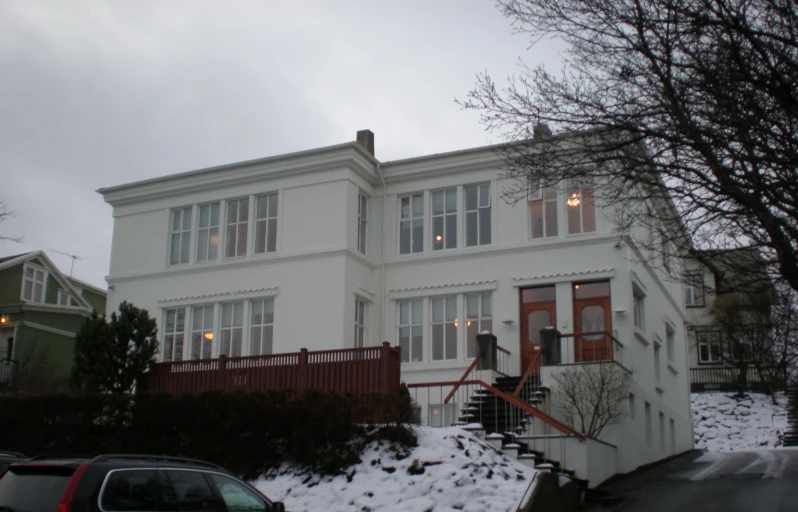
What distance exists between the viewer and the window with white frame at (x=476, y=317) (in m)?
24.8

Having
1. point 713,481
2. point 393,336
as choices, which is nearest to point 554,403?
point 713,481

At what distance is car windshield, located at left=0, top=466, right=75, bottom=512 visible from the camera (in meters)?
8.34

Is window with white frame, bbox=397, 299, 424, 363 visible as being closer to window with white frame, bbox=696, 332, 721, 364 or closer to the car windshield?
the car windshield

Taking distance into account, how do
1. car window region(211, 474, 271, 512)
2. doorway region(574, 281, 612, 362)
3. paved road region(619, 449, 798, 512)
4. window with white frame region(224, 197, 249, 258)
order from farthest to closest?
1. window with white frame region(224, 197, 249, 258)
2. doorway region(574, 281, 612, 362)
3. paved road region(619, 449, 798, 512)
4. car window region(211, 474, 271, 512)

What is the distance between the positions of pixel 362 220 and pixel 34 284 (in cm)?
2389

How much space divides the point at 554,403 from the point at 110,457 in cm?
1367

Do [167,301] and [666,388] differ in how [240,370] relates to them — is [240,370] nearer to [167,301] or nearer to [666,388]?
[167,301]

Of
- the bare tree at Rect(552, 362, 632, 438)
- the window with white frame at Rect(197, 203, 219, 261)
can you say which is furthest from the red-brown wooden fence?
the window with white frame at Rect(197, 203, 219, 261)

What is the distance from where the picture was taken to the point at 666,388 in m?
28.8

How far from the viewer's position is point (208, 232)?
2789 centimetres

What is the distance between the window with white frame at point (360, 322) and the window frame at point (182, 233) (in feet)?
19.6

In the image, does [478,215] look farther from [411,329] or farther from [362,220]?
[411,329]

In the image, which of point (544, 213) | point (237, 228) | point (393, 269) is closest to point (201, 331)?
point (237, 228)

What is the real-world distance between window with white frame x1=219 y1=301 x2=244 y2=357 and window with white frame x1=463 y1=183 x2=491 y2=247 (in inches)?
282
